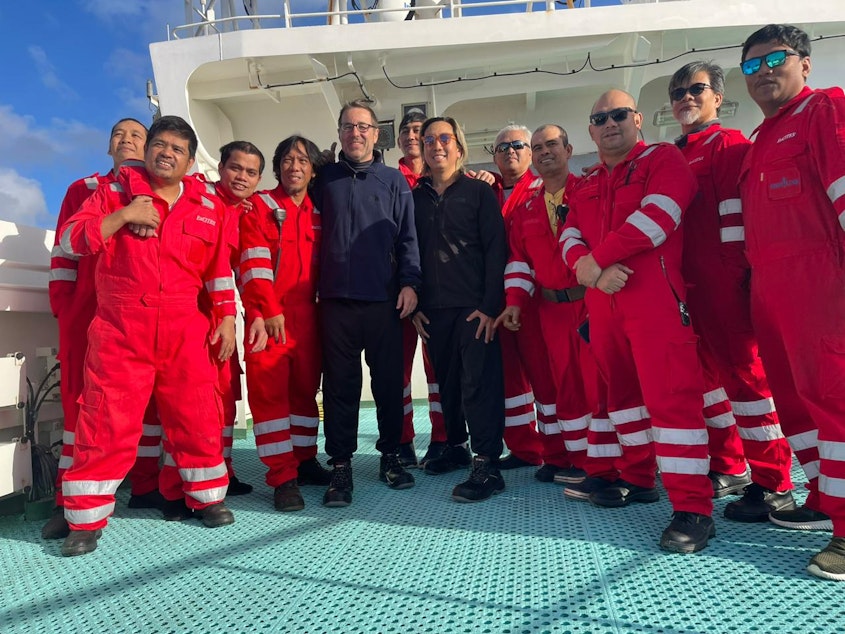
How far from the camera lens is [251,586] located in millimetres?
1820

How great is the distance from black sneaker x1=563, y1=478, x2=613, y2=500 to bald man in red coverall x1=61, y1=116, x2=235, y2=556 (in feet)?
5.26

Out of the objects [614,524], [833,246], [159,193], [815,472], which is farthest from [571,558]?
[159,193]

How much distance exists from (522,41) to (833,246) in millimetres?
4706

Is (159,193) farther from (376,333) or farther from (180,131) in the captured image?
(376,333)

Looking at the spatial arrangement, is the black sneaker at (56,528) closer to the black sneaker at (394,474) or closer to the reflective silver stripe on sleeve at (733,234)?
the black sneaker at (394,474)

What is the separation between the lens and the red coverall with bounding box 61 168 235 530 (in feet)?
7.47

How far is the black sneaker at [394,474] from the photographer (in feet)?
9.68

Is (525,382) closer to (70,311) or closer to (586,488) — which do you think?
(586,488)

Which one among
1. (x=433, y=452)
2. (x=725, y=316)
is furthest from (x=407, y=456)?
(x=725, y=316)

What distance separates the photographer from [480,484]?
2715 millimetres

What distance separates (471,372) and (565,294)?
653 millimetres

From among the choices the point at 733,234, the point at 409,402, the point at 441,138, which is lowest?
the point at 409,402

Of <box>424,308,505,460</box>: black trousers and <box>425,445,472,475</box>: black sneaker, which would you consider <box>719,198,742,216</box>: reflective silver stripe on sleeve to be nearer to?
<box>424,308,505,460</box>: black trousers

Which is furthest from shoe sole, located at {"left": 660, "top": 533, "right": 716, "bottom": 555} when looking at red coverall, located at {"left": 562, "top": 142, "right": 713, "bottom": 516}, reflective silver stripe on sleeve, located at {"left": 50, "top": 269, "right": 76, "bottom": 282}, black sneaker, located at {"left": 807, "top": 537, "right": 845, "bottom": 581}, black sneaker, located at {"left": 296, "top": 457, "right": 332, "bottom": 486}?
reflective silver stripe on sleeve, located at {"left": 50, "top": 269, "right": 76, "bottom": 282}
